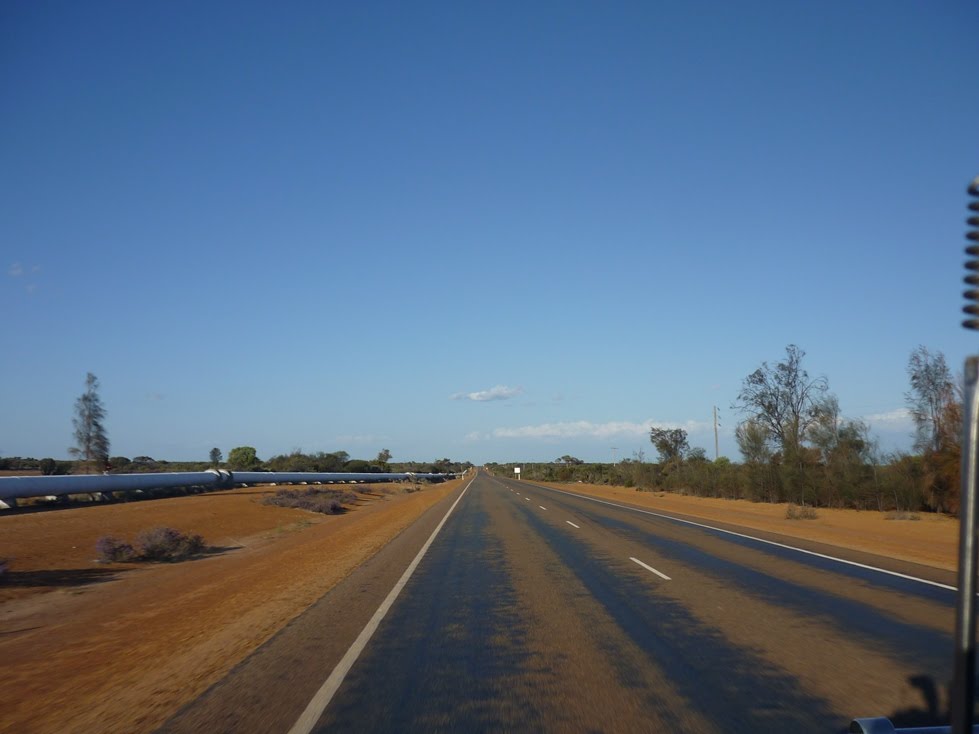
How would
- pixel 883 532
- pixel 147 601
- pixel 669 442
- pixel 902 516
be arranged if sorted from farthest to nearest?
pixel 669 442 < pixel 902 516 < pixel 883 532 < pixel 147 601

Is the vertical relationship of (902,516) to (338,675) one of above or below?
below

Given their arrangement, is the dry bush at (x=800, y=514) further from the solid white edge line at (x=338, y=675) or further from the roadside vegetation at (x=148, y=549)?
the solid white edge line at (x=338, y=675)

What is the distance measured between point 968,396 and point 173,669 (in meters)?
7.77

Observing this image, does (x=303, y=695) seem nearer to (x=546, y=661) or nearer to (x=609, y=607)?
(x=546, y=661)

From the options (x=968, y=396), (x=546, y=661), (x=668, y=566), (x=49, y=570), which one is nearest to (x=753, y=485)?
(x=668, y=566)

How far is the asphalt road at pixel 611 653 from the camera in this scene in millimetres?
6094

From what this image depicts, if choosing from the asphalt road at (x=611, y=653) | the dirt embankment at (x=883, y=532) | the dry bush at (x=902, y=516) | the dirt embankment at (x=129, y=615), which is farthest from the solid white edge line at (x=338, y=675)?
the dry bush at (x=902, y=516)

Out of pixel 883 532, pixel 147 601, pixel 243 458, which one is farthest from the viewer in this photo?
pixel 243 458

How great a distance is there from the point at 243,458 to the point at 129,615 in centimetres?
13164

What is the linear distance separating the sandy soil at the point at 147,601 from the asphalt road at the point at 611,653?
2.22 feet

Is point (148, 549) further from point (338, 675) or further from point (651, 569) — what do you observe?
point (338, 675)

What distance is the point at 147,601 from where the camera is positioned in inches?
567

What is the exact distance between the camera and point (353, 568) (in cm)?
1612

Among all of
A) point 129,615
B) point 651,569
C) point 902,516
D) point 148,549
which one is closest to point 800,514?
point 902,516
